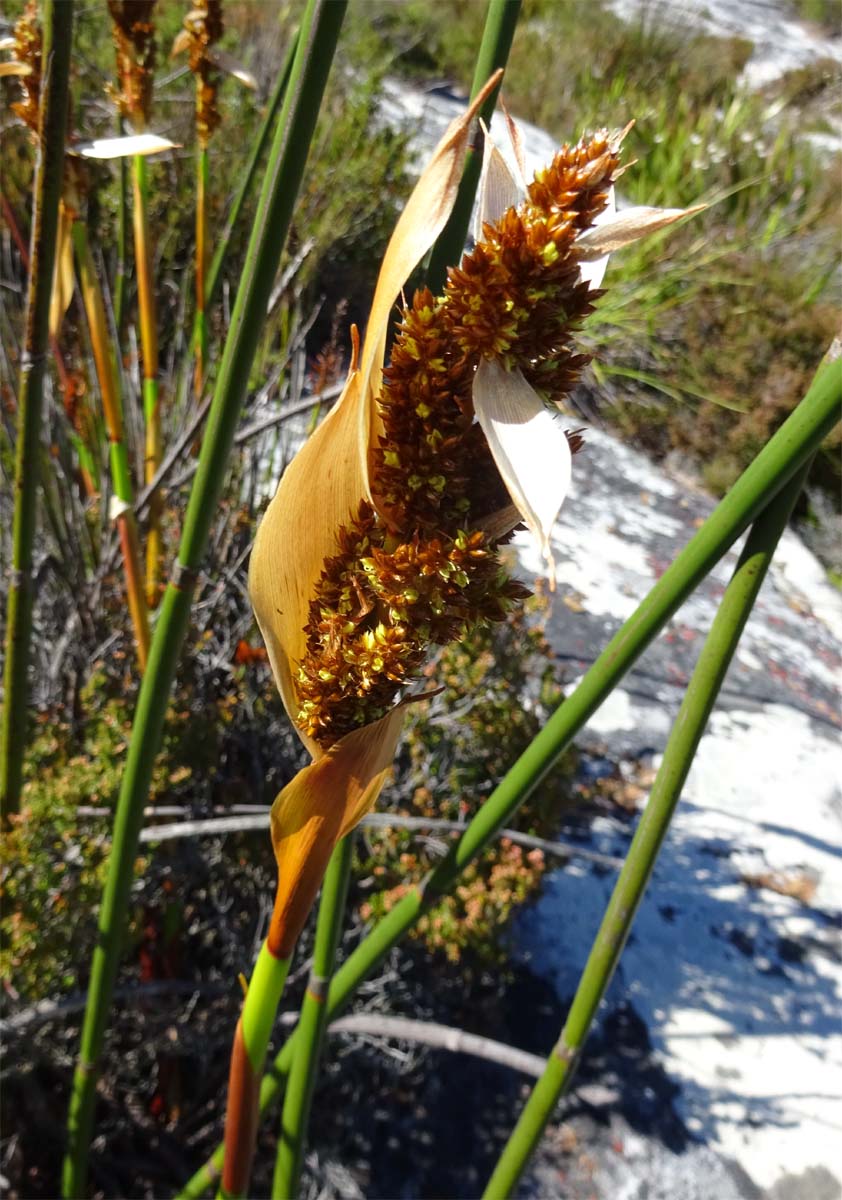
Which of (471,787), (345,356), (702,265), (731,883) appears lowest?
(731,883)

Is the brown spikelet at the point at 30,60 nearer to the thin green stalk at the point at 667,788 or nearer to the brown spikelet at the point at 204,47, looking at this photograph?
the brown spikelet at the point at 204,47

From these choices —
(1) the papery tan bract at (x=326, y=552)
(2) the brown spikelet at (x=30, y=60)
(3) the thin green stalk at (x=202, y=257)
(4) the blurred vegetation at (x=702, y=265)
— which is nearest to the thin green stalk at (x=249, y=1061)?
(1) the papery tan bract at (x=326, y=552)

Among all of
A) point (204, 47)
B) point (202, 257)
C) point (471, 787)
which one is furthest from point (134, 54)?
point (471, 787)

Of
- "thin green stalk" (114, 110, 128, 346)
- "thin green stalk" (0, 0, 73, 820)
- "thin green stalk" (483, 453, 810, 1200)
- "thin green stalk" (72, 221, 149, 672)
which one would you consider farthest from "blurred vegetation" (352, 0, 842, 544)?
"thin green stalk" (483, 453, 810, 1200)

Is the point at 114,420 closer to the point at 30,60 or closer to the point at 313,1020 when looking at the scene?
the point at 30,60

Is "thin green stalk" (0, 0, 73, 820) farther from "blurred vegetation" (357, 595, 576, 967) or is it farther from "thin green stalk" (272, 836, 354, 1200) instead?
"blurred vegetation" (357, 595, 576, 967)
